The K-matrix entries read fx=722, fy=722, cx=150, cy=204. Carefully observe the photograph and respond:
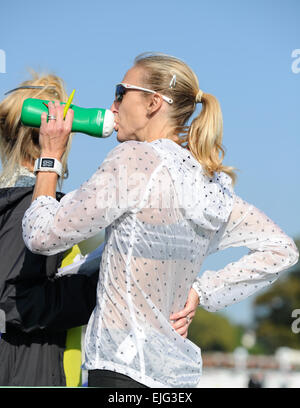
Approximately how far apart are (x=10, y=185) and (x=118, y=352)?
1.17 m

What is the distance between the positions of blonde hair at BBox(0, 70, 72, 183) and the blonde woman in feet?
1.70

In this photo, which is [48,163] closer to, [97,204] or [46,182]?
[46,182]

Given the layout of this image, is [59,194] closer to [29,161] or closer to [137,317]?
[29,161]

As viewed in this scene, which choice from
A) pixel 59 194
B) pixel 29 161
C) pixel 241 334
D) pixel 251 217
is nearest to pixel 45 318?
pixel 59 194

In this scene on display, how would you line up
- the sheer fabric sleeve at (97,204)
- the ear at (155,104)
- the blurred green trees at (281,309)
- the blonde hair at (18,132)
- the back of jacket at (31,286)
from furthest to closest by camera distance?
1. the blurred green trees at (281,309)
2. the blonde hair at (18,132)
3. the back of jacket at (31,286)
4. the ear at (155,104)
5. the sheer fabric sleeve at (97,204)

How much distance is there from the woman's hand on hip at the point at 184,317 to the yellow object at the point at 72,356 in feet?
2.06

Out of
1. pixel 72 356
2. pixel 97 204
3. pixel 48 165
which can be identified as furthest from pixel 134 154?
pixel 72 356

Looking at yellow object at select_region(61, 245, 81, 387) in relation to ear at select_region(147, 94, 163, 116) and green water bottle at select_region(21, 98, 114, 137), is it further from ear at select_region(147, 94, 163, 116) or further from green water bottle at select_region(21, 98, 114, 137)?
ear at select_region(147, 94, 163, 116)

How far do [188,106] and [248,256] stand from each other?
763 mm

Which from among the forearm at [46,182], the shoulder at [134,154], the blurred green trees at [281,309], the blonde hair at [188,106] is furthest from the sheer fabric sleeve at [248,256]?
the blurred green trees at [281,309]

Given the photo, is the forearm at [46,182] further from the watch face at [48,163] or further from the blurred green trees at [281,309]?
the blurred green trees at [281,309]

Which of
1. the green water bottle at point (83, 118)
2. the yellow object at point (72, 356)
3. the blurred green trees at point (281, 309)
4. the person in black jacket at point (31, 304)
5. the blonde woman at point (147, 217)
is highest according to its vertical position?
the green water bottle at point (83, 118)

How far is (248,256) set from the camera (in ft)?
11.1

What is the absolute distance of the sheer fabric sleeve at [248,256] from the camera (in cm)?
330
